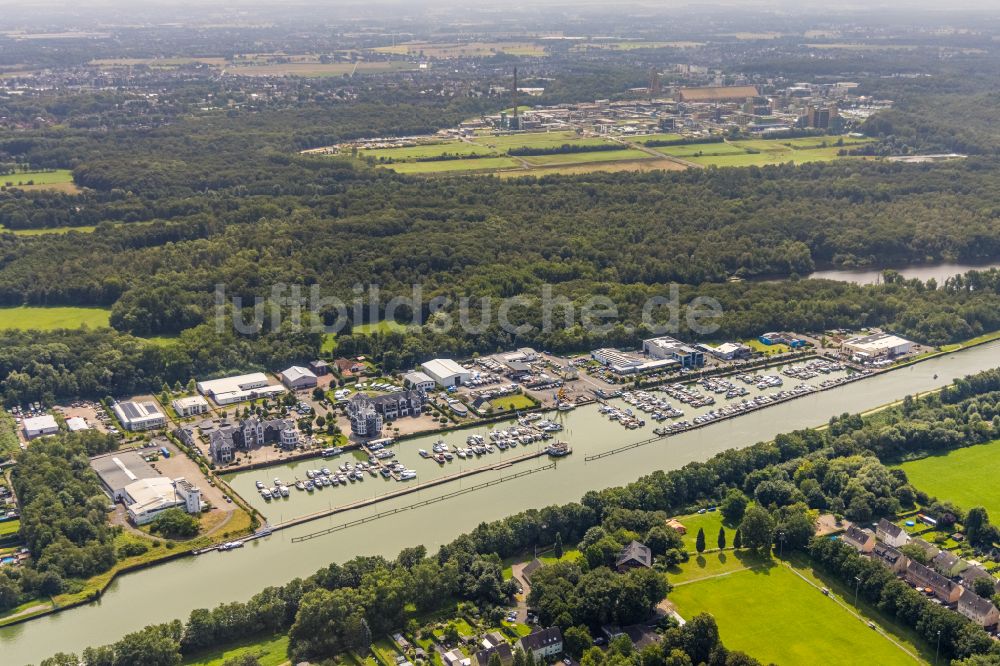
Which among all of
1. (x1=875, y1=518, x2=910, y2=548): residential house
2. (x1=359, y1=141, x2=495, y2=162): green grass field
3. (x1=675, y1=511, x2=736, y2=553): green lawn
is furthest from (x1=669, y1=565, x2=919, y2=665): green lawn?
(x1=359, y1=141, x2=495, y2=162): green grass field

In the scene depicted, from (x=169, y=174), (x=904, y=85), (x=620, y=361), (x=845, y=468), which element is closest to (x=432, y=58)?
(x=904, y=85)

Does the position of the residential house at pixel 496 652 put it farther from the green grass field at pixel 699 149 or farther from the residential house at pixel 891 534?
the green grass field at pixel 699 149

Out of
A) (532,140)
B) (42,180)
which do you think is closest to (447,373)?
(42,180)

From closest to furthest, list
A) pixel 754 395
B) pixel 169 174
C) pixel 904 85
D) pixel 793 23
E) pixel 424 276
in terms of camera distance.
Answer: pixel 754 395 → pixel 424 276 → pixel 169 174 → pixel 904 85 → pixel 793 23

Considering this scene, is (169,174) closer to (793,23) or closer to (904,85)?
(904,85)

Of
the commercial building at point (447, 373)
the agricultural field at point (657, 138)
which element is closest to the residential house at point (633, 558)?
the commercial building at point (447, 373)

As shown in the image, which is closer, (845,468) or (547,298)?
(845,468)

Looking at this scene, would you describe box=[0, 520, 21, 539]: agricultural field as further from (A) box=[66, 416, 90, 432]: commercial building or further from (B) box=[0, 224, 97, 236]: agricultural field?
(B) box=[0, 224, 97, 236]: agricultural field
